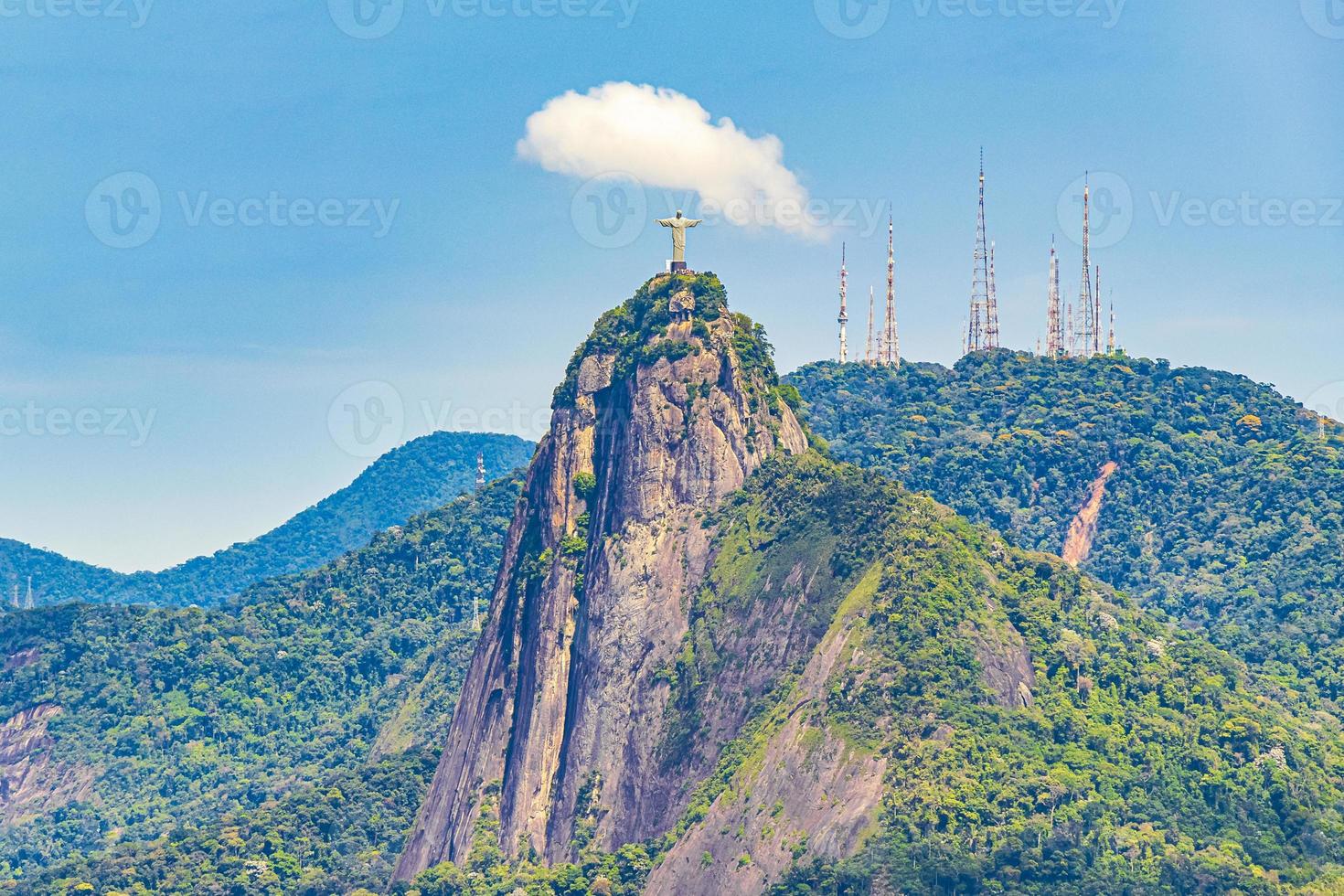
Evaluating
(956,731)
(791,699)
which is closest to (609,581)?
(791,699)

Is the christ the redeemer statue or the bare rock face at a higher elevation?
the christ the redeemer statue

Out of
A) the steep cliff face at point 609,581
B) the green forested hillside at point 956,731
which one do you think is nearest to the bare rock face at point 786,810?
the green forested hillside at point 956,731

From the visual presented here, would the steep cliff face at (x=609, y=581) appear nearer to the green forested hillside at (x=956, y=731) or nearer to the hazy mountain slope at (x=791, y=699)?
the hazy mountain slope at (x=791, y=699)

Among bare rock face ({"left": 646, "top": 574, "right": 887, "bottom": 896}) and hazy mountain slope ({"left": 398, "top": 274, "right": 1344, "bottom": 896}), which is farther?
bare rock face ({"left": 646, "top": 574, "right": 887, "bottom": 896})

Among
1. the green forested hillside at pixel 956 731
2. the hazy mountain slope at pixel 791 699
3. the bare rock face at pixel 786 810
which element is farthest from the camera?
the bare rock face at pixel 786 810

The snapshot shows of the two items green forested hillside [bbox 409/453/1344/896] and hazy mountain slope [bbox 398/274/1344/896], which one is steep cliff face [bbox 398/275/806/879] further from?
green forested hillside [bbox 409/453/1344/896]

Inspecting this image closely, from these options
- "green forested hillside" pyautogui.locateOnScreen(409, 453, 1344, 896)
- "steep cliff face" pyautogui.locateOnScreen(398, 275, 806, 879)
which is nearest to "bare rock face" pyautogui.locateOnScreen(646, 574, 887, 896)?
"green forested hillside" pyautogui.locateOnScreen(409, 453, 1344, 896)
